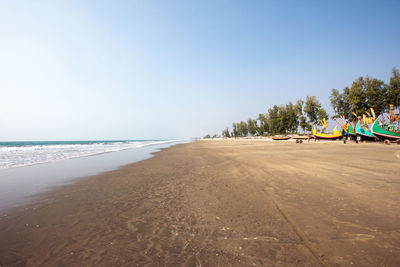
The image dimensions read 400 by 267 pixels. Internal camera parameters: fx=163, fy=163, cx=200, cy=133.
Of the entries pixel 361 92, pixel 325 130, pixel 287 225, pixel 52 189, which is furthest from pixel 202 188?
pixel 325 130

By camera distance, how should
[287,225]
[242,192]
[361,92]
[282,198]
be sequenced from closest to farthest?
[287,225], [282,198], [242,192], [361,92]

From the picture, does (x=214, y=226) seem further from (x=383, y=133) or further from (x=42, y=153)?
(x=383, y=133)

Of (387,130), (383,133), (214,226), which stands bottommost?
(214,226)

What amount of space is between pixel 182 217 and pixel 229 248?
1.52 meters

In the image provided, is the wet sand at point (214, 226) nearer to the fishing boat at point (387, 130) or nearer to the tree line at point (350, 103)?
the fishing boat at point (387, 130)

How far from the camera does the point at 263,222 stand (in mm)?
3520

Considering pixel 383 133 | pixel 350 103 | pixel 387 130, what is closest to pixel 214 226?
pixel 383 133

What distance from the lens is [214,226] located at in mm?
3432

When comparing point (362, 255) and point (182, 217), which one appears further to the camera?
point (182, 217)

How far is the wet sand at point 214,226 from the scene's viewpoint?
253cm

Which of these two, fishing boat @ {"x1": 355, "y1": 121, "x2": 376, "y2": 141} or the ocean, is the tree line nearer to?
fishing boat @ {"x1": 355, "y1": 121, "x2": 376, "y2": 141}

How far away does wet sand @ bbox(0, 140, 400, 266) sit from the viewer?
2.53m

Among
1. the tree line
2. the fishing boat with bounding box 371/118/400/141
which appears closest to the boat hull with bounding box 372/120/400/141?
the fishing boat with bounding box 371/118/400/141

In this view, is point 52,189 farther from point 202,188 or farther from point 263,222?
point 263,222
